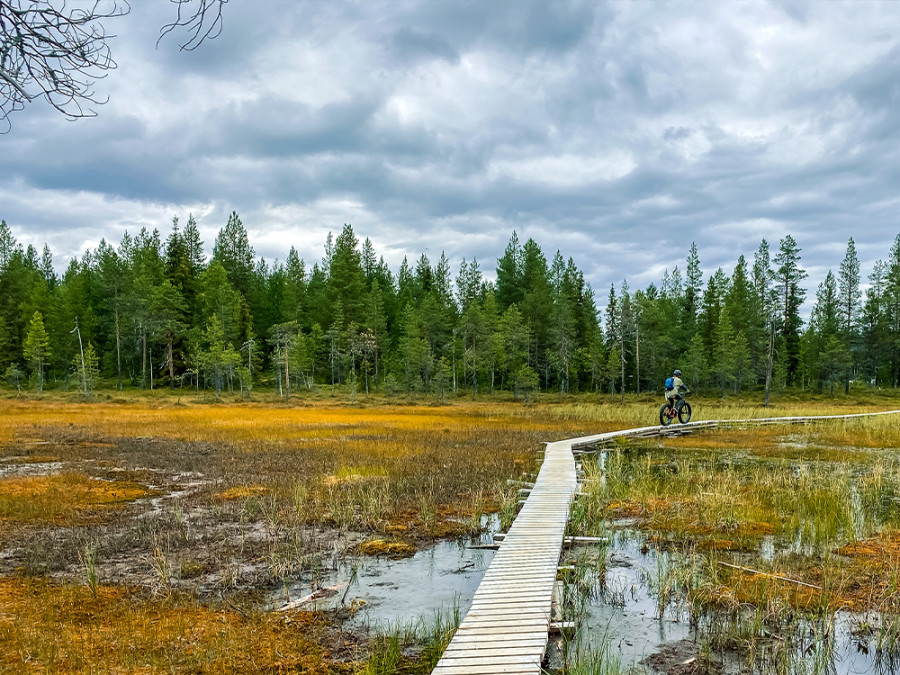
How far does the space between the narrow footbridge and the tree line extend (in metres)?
45.2

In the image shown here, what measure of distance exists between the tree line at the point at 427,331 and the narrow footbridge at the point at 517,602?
4515cm

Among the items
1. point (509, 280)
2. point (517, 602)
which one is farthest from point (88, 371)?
point (517, 602)

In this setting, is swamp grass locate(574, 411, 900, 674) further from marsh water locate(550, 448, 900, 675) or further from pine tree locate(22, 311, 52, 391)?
pine tree locate(22, 311, 52, 391)

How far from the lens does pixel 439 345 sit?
69.6m

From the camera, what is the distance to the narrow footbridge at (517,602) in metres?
5.34

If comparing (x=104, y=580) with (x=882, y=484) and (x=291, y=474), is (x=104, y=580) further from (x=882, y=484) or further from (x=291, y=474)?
(x=882, y=484)

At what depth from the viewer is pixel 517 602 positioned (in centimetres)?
673

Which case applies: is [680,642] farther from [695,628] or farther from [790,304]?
[790,304]

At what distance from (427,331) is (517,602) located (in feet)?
199

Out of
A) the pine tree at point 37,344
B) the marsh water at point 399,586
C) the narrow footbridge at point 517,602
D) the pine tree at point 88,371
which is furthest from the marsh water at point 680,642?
the pine tree at point 37,344

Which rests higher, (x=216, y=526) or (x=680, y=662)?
(x=216, y=526)

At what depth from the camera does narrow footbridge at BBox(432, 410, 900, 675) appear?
210 inches

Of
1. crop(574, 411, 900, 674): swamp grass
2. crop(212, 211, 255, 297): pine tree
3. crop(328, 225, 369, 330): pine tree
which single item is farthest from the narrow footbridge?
crop(212, 211, 255, 297): pine tree

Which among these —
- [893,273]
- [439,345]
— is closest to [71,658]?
[439,345]
